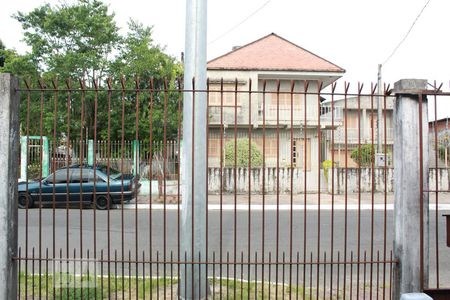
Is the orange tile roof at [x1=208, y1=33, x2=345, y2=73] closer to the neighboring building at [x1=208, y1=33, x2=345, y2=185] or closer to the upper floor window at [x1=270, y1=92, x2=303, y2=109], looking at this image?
the neighboring building at [x1=208, y1=33, x2=345, y2=185]

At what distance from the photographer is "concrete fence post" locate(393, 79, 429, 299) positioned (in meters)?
4.04

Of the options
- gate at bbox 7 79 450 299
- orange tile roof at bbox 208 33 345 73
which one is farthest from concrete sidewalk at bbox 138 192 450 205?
orange tile roof at bbox 208 33 345 73

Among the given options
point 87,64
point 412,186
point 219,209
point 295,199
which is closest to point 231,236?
point 219,209

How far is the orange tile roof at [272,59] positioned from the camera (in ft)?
72.9

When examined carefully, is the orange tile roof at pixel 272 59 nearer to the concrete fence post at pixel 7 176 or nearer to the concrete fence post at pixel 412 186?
the concrete fence post at pixel 412 186

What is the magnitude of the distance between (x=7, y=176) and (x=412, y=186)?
4.36 meters

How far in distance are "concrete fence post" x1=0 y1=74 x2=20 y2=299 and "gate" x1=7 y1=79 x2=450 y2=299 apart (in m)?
0.14

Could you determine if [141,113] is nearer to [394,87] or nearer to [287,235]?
[287,235]

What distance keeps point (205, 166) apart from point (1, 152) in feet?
7.22

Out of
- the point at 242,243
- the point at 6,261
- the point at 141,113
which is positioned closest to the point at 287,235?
the point at 242,243

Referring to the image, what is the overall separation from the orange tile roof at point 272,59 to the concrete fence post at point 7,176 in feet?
61.1

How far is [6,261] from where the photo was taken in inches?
159

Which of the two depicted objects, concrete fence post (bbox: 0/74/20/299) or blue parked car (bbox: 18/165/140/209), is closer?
concrete fence post (bbox: 0/74/20/299)

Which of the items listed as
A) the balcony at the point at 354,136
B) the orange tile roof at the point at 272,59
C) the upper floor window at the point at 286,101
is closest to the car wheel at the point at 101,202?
the orange tile roof at the point at 272,59
